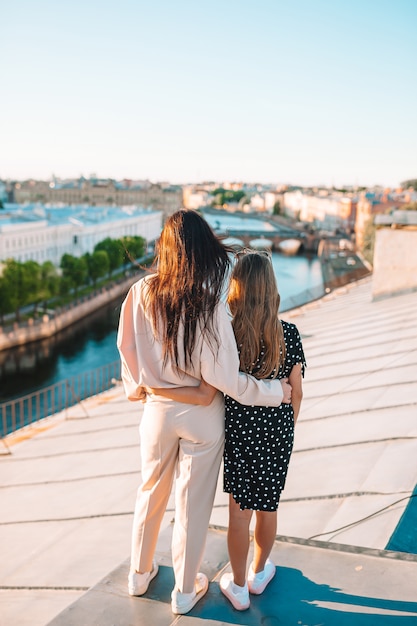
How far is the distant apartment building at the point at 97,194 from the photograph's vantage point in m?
79.1

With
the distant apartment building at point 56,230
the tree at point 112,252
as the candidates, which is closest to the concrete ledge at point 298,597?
the distant apartment building at point 56,230

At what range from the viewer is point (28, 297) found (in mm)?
20484

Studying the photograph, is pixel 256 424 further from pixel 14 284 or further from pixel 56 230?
pixel 56 230

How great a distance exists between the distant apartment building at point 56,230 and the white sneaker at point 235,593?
23815 millimetres

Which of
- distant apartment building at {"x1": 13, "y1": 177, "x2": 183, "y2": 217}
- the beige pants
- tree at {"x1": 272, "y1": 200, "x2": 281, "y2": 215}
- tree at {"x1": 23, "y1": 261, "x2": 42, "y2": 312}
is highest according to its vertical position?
the beige pants

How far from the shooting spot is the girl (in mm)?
1493

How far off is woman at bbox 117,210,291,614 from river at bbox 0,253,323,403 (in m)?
10.3

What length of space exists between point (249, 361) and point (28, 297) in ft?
65.0

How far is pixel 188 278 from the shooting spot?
4.85 feet

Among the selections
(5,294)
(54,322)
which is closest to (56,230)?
(54,322)

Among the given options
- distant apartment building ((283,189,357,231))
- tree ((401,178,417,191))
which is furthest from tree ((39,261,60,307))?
tree ((401,178,417,191))

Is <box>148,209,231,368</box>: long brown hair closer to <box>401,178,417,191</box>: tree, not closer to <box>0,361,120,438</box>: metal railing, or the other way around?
<box>0,361,120,438</box>: metal railing

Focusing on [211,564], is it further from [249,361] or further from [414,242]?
[414,242]

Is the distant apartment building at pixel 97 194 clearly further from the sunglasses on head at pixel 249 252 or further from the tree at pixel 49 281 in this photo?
the sunglasses on head at pixel 249 252
